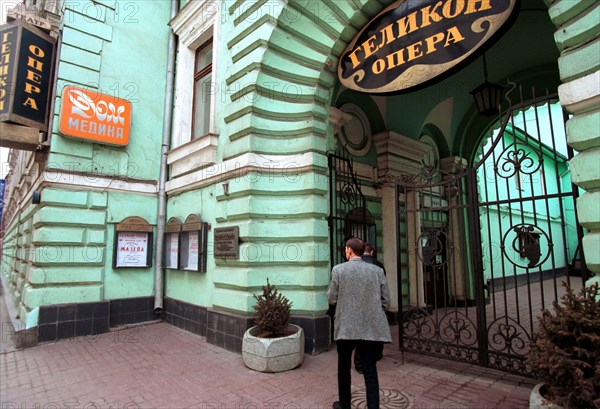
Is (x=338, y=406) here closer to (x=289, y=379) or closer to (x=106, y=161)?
(x=289, y=379)

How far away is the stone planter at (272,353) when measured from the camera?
15.5ft

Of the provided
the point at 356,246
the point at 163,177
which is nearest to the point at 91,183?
the point at 163,177

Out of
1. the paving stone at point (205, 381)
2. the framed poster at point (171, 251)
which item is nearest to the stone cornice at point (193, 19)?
the framed poster at point (171, 251)

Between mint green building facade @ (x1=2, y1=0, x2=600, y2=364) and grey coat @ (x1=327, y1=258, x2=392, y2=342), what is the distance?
198 centimetres

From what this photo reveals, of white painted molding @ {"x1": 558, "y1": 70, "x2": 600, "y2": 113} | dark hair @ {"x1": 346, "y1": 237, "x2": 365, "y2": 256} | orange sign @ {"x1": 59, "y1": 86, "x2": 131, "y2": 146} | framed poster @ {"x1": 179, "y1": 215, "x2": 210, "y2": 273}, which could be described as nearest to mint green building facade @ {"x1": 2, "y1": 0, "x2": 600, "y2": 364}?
white painted molding @ {"x1": 558, "y1": 70, "x2": 600, "y2": 113}

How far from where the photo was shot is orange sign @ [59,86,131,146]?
6930mm

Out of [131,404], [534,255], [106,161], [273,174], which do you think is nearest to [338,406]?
[131,404]

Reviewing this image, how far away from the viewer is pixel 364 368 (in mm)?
3400

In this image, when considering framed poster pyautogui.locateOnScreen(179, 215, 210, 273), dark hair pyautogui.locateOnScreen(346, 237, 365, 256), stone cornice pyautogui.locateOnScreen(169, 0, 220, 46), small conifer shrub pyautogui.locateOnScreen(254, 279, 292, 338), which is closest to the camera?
dark hair pyautogui.locateOnScreen(346, 237, 365, 256)

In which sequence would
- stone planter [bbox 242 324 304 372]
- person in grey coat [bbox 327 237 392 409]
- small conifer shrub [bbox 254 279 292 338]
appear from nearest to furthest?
person in grey coat [bbox 327 237 392 409]
stone planter [bbox 242 324 304 372]
small conifer shrub [bbox 254 279 292 338]

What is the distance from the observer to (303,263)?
5656 mm

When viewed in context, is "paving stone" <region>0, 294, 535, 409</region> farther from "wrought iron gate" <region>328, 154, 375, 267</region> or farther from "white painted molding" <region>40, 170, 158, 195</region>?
"white painted molding" <region>40, 170, 158, 195</region>

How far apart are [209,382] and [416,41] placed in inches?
211

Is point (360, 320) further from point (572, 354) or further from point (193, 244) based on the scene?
point (193, 244)
